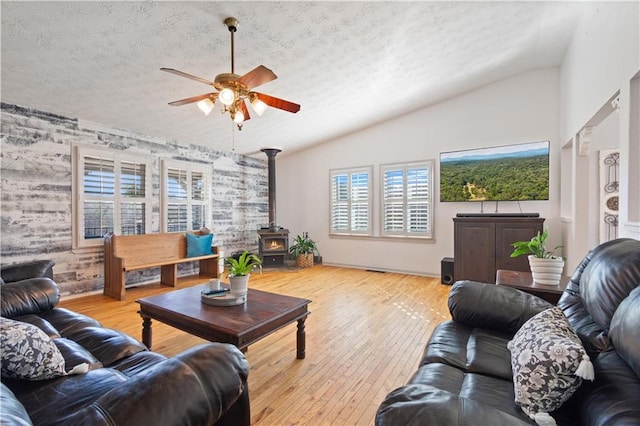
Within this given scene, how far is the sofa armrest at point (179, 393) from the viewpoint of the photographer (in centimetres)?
85

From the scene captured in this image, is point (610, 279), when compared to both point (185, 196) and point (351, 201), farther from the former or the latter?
point (185, 196)

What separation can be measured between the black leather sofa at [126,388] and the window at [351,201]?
4.79m

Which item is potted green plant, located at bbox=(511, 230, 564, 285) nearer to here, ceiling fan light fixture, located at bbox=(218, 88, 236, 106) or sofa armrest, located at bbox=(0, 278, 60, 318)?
ceiling fan light fixture, located at bbox=(218, 88, 236, 106)

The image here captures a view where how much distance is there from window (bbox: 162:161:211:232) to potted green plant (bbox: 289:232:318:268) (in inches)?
75.0

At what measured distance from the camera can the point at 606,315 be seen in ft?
4.15

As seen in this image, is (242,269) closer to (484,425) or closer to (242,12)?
(484,425)

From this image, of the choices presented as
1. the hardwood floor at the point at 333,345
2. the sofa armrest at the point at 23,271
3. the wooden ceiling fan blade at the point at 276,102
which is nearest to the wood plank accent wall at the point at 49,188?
the hardwood floor at the point at 333,345

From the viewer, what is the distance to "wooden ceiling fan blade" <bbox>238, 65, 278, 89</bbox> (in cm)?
227

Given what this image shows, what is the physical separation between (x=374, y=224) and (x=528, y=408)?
496 cm

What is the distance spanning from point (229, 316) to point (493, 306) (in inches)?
67.5

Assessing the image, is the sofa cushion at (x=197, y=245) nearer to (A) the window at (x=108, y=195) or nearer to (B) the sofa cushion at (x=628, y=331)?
(A) the window at (x=108, y=195)

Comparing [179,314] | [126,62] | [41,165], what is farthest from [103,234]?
[179,314]

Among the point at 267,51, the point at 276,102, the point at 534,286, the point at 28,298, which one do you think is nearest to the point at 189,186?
the point at 267,51

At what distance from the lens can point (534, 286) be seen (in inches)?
91.3
